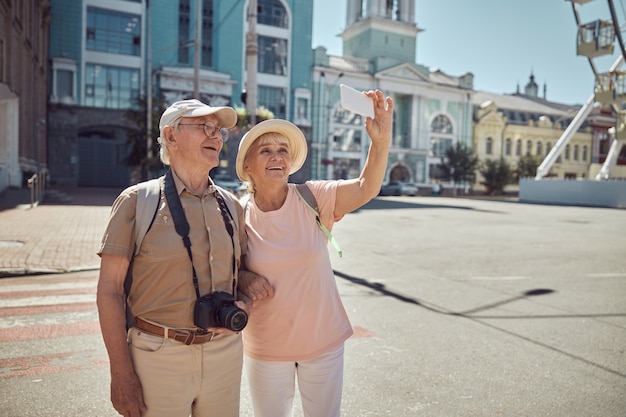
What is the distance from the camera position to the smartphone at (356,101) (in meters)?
2.44

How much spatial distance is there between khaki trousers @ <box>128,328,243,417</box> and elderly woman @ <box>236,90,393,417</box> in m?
0.30

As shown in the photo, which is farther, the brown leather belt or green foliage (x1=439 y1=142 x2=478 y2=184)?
green foliage (x1=439 y1=142 x2=478 y2=184)

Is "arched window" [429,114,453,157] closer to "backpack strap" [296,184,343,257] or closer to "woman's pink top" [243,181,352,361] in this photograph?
"backpack strap" [296,184,343,257]

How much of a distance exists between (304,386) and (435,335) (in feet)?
10.4

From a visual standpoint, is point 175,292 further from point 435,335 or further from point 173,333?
point 435,335

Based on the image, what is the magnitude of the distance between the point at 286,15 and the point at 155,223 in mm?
47405

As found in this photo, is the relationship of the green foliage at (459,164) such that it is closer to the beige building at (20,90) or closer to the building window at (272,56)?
the building window at (272,56)

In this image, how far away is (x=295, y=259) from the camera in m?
2.51

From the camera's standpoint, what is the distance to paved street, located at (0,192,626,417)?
150 inches

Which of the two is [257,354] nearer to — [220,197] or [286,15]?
[220,197]

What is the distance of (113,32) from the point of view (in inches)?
1539

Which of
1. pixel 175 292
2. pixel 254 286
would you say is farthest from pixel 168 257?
pixel 254 286

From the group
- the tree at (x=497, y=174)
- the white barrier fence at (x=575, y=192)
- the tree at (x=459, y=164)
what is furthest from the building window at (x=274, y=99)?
the tree at (x=497, y=174)

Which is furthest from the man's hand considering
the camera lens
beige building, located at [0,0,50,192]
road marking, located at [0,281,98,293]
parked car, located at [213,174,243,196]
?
parked car, located at [213,174,243,196]
